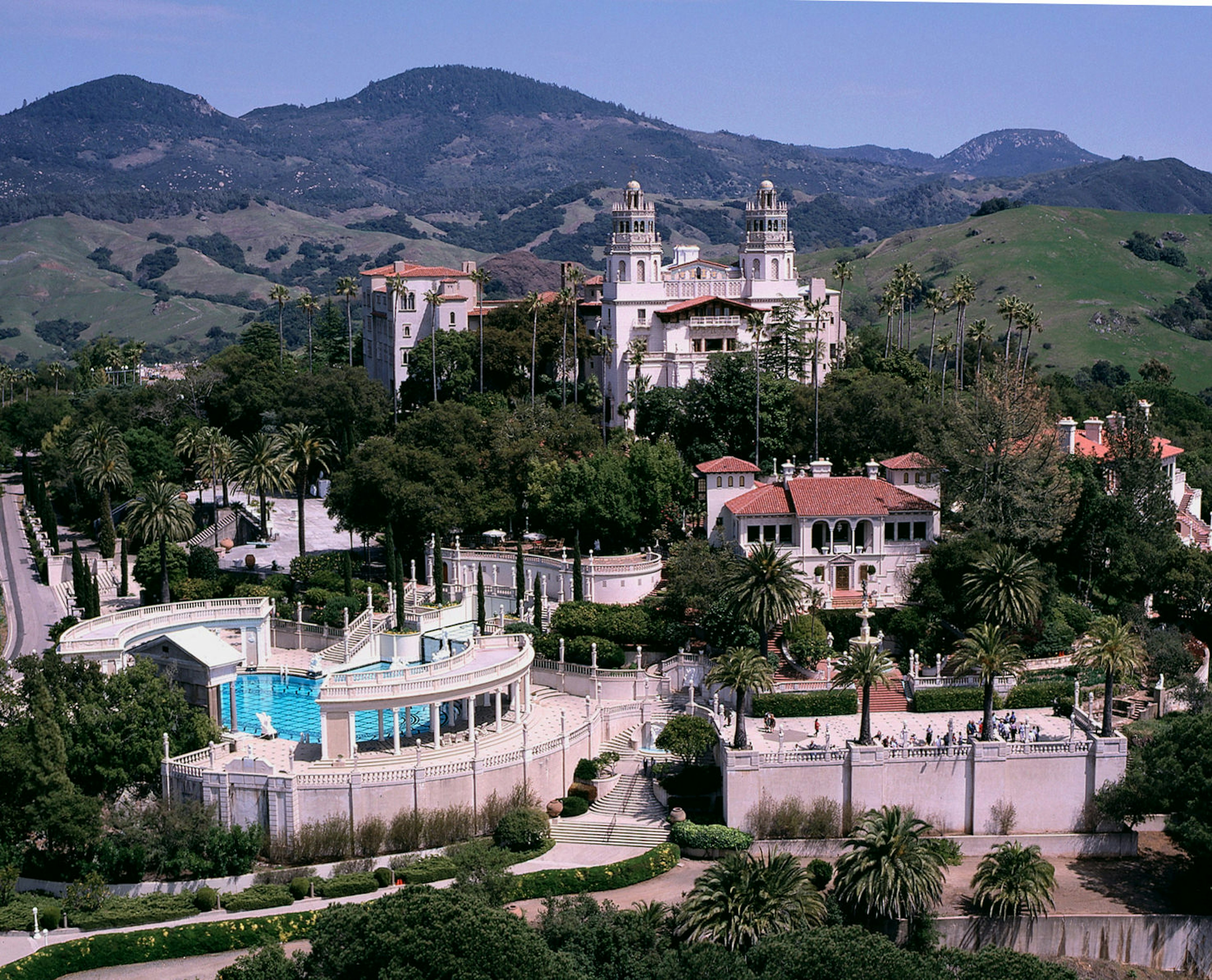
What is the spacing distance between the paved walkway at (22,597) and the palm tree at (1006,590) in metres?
41.4

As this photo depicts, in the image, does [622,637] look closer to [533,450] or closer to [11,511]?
[533,450]

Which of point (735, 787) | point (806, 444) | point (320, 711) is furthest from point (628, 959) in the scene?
point (806, 444)

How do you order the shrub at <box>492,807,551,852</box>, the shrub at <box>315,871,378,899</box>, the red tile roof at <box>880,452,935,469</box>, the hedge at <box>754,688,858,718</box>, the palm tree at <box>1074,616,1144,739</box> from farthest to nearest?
the red tile roof at <box>880,452,935,469</box> < the hedge at <box>754,688,858,718</box> < the palm tree at <box>1074,616,1144,739</box> < the shrub at <box>492,807,551,852</box> < the shrub at <box>315,871,378,899</box>

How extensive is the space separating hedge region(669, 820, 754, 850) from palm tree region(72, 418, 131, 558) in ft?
153

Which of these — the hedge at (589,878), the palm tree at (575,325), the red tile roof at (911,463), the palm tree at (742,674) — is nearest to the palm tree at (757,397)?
the red tile roof at (911,463)

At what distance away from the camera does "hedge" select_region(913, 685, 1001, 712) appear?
209 feet

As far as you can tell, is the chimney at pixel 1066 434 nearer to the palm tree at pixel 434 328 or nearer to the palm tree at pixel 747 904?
the palm tree at pixel 434 328

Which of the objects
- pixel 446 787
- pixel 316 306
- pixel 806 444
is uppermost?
pixel 316 306

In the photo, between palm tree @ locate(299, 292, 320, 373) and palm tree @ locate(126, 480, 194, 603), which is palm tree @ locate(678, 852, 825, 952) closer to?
palm tree @ locate(126, 480, 194, 603)

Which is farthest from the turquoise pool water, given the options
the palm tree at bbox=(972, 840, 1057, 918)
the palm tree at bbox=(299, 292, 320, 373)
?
the palm tree at bbox=(299, 292, 320, 373)

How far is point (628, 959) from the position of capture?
47.7 meters

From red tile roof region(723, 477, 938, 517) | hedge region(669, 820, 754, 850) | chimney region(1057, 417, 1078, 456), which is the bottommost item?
hedge region(669, 820, 754, 850)

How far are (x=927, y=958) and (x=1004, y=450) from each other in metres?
30.9

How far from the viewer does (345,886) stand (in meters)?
53.0
